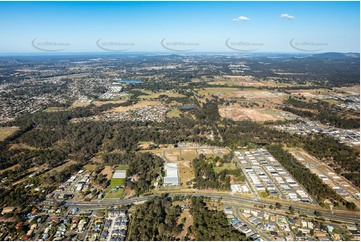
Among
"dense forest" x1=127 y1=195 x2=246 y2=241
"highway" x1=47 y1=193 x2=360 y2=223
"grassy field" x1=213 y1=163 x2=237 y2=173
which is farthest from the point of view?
"grassy field" x1=213 y1=163 x2=237 y2=173

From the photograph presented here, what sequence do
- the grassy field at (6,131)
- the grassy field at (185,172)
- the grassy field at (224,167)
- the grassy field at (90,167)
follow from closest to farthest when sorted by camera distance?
the grassy field at (185,172), the grassy field at (224,167), the grassy field at (90,167), the grassy field at (6,131)

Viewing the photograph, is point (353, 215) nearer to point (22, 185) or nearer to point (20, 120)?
point (22, 185)

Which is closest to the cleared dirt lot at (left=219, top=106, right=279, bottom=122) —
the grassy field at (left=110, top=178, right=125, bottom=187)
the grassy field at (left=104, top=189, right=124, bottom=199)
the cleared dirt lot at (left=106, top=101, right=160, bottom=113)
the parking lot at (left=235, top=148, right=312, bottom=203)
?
the parking lot at (left=235, top=148, right=312, bottom=203)

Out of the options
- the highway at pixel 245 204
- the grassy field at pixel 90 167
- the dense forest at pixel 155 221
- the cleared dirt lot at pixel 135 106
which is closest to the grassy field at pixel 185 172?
the highway at pixel 245 204

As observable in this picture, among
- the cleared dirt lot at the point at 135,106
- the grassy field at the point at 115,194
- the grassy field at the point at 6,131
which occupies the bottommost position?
the cleared dirt lot at the point at 135,106

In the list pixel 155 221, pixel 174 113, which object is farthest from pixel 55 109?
pixel 155 221

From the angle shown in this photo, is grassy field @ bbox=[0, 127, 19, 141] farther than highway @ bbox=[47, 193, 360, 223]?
Yes

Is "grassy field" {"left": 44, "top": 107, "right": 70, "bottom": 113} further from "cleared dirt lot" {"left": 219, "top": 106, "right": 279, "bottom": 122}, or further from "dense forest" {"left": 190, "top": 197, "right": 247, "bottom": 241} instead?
"dense forest" {"left": 190, "top": 197, "right": 247, "bottom": 241}

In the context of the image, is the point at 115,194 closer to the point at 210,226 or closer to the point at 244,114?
the point at 210,226

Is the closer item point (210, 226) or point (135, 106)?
point (210, 226)

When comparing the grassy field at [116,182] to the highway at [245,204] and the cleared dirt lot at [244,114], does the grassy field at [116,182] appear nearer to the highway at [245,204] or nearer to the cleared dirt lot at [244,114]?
the highway at [245,204]
